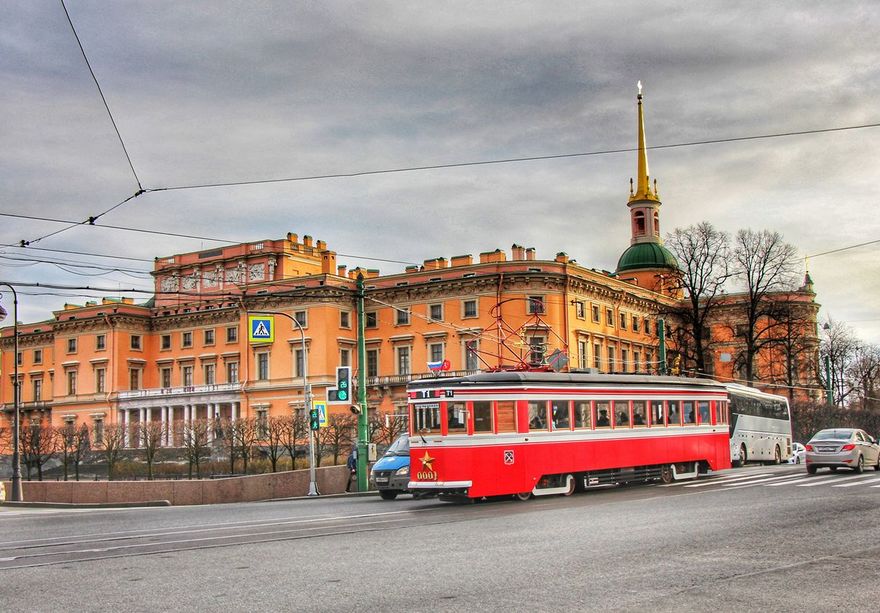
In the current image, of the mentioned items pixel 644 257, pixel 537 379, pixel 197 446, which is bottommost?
pixel 197 446

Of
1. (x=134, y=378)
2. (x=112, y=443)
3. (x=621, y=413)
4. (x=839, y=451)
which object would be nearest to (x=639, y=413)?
(x=621, y=413)

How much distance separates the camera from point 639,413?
2808 cm

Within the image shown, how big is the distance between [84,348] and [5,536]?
85832 millimetres

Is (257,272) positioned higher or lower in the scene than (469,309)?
higher

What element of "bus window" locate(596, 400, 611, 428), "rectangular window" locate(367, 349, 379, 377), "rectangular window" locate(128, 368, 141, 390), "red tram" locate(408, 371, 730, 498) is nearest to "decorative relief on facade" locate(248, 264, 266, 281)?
"rectangular window" locate(367, 349, 379, 377)

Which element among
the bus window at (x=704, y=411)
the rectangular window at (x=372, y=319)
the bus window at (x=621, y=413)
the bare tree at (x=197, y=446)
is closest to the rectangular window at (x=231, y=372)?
the rectangular window at (x=372, y=319)

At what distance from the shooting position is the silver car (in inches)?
1240

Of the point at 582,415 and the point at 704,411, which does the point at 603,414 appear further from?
the point at 704,411

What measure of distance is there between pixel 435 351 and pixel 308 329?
36.0ft

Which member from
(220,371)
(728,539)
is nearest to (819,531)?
(728,539)

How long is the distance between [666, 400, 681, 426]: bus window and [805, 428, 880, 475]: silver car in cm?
510

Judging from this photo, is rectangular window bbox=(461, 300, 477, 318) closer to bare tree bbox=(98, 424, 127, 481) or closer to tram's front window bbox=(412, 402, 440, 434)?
bare tree bbox=(98, 424, 127, 481)

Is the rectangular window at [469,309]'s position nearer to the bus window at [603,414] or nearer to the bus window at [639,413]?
the bus window at [639,413]

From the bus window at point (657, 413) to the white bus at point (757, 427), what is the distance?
41.3 feet
